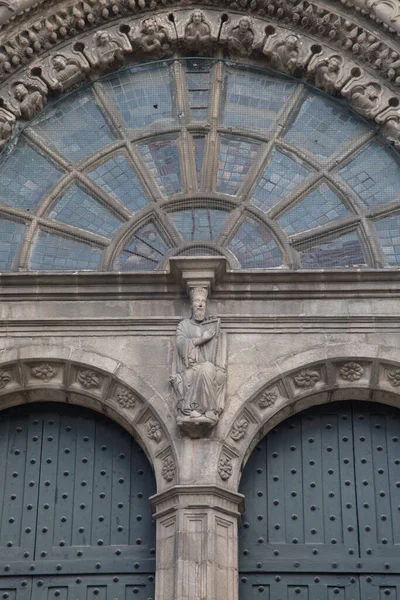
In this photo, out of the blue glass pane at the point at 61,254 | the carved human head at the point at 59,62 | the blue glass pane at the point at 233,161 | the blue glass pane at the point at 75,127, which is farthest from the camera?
the carved human head at the point at 59,62

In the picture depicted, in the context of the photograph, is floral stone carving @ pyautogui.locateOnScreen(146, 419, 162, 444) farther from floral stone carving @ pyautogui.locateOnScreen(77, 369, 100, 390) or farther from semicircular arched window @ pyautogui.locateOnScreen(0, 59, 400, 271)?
semicircular arched window @ pyautogui.locateOnScreen(0, 59, 400, 271)

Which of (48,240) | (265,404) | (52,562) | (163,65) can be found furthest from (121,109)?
(52,562)

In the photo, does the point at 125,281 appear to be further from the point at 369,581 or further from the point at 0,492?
the point at 369,581

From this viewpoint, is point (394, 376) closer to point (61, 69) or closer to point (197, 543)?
point (197, 543)

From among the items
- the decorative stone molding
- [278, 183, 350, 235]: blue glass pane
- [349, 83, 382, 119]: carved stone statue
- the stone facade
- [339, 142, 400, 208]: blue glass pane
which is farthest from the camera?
the decorative stone molding

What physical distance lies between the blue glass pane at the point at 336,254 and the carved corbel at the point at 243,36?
8.74 feet

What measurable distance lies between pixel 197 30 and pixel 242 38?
21.1 inches

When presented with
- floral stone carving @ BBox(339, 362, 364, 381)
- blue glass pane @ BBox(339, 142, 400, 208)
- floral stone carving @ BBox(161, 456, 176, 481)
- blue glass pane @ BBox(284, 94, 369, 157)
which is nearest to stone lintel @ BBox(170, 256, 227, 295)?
floral stone carving @ BBox(339, 362, 364, 381)

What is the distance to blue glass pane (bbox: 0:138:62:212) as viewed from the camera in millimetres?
18047

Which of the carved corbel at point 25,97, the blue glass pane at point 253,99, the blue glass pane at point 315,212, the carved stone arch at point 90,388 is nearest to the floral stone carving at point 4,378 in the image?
the carved stone arch at point 90,388

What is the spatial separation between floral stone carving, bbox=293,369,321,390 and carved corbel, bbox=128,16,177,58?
4.60 meters

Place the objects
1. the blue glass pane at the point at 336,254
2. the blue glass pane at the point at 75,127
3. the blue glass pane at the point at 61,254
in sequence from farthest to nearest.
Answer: the blue glass pane at the point at 75,127
the blue glass pane at the point at 61,254
the blue glass pane at the point at 336,254

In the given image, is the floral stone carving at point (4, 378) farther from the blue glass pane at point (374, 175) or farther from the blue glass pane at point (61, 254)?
the blue glass pane at point (374, 175)

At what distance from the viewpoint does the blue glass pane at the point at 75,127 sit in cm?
1836
